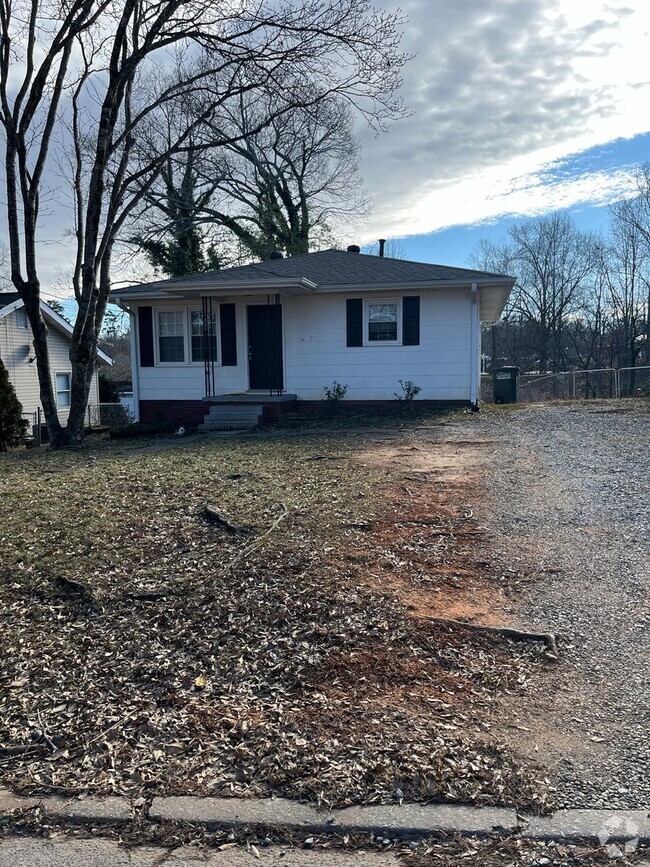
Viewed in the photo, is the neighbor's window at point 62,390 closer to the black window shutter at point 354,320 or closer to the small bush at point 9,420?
the small bush at point 9,420

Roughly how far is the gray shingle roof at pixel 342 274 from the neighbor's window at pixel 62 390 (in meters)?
11.6

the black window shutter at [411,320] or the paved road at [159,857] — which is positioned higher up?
the black window shutter at [411,320]

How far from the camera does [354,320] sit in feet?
46.4

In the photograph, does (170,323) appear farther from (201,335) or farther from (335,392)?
(335,392)

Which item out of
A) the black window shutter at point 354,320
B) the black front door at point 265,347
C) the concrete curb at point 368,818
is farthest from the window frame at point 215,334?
the concrete curb at point 368,818

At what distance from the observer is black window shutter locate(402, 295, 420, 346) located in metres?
13.9

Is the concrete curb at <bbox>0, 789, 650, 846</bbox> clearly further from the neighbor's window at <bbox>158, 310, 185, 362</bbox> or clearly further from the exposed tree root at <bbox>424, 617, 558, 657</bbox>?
the neighbor's window at <bbox>158, 310, 185, 362</bbox>

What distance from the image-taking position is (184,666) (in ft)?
10.3

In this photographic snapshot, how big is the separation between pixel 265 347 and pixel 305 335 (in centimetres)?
99

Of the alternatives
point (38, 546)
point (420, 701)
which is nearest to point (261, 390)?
point (38, 546)

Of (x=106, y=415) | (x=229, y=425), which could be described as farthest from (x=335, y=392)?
(x=106, y=415)

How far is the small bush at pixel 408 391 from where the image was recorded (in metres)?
14.0

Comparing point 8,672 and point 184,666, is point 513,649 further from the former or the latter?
point 8,672

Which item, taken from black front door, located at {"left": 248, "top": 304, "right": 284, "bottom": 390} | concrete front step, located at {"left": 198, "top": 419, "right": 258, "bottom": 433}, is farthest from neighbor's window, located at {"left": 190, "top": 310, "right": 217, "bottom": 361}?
concrete front step, located at {"left": 198, "top": 419, "right": 258, "bottom": 433}
